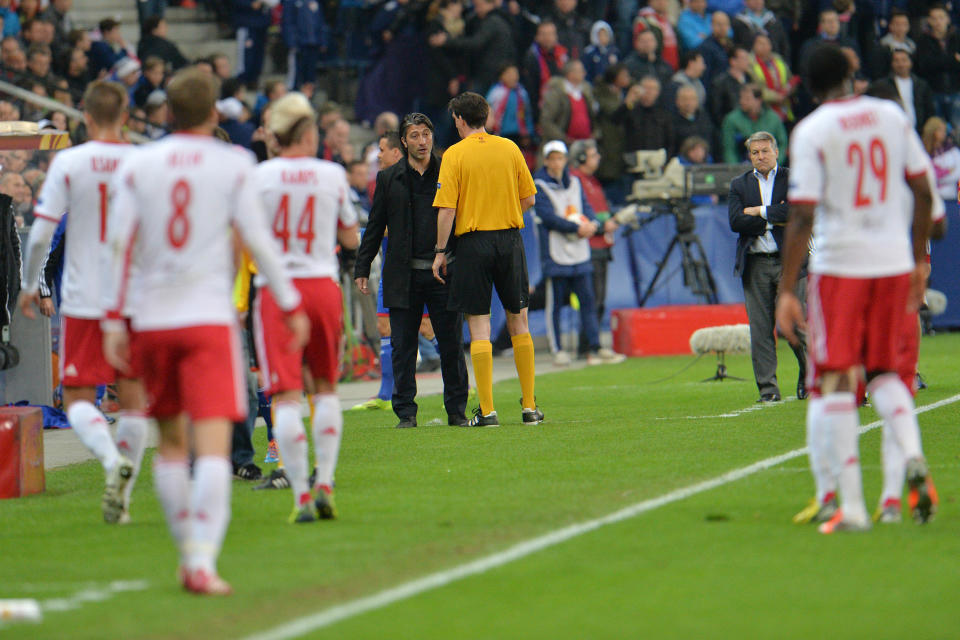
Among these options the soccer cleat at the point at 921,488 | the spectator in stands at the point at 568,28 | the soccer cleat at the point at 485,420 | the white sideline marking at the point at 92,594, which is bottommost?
the soccer cleat at the point at 485,420

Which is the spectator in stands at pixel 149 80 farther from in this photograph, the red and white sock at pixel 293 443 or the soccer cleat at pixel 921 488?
the soccer cleat at pixel 921 488

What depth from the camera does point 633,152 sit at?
2161 centimetres

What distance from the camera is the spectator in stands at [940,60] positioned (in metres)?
23.6

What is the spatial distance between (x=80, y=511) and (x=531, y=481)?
248 centimetres

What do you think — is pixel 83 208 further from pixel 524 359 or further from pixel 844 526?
pixel 524 359

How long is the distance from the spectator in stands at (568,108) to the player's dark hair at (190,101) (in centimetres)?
1474

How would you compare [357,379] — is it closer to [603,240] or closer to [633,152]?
[603,240]

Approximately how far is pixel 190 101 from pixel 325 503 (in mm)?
2370

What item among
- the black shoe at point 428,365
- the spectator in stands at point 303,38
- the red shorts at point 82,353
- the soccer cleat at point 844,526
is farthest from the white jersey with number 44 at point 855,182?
the spectator in stands at point 303,38

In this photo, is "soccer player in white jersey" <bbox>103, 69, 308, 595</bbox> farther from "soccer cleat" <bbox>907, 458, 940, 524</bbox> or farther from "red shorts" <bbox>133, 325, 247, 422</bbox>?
"soccer cleat" <bbox>907, 458, 940, 524</bbox>

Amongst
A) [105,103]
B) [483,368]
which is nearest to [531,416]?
[483,368]

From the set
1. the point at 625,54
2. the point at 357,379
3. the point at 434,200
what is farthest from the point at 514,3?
the point at 434,200

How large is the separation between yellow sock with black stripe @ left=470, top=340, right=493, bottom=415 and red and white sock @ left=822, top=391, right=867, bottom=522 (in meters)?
5.13

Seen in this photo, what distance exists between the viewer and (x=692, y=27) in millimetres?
23500
